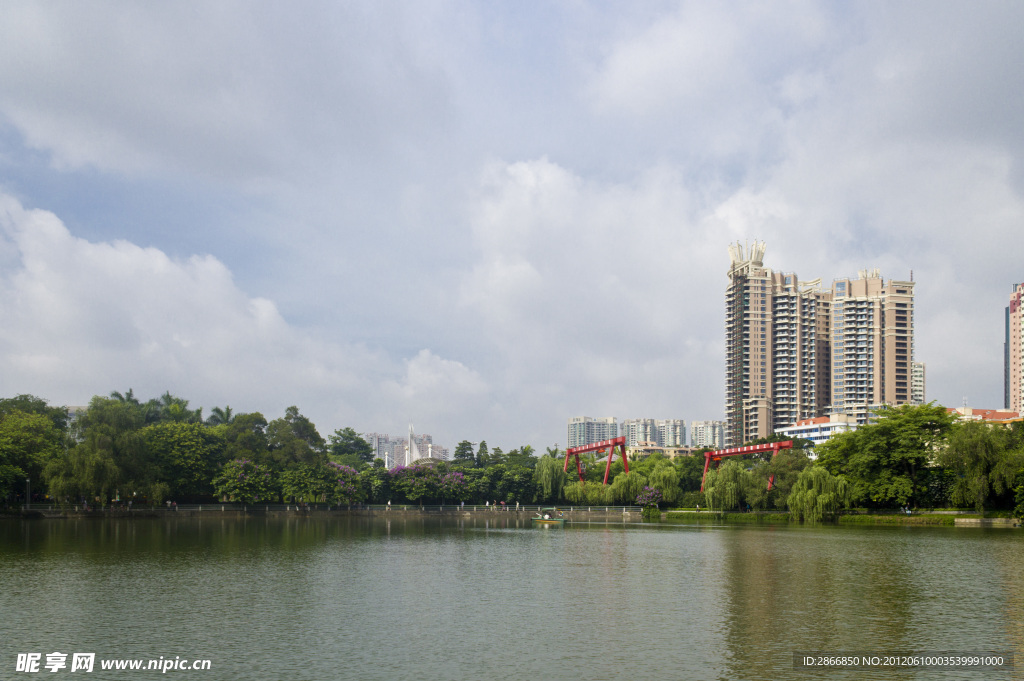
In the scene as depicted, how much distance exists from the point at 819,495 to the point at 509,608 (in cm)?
4509

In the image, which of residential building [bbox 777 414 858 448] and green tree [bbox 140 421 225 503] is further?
residential building [bbox 777 414 858 448]

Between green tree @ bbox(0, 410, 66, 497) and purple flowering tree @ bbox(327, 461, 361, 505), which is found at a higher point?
green tree @ bbox(0, 410, 66, 497)

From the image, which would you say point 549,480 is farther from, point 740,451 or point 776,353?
point 776,353

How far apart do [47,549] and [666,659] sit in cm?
3131

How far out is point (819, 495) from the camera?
60031 mm

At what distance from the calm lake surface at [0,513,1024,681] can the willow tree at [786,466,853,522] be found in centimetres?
2028

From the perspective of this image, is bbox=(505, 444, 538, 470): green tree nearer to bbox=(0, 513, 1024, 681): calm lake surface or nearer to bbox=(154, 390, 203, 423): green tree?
bbox=(154, 390, 203, 423): green tree

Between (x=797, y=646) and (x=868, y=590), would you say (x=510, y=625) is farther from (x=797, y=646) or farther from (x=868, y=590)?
(x=868, y=590)

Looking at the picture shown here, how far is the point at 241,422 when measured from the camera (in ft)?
285

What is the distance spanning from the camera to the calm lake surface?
1578 centimetres

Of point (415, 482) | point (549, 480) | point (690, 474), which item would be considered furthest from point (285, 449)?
point (690, 474)

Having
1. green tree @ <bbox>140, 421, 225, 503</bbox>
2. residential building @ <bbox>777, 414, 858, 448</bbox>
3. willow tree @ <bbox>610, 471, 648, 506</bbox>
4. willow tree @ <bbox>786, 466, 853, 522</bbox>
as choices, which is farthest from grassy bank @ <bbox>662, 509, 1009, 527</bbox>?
residential building @ <bbox>777, 414, 858, 448</bbox>

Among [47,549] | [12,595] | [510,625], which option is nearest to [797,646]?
[510,625]

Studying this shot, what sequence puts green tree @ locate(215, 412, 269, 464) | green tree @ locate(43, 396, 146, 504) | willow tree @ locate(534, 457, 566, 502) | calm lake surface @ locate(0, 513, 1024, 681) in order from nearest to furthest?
calm lake surface @ locate(0, 513, 1024, 681) → green tree @ locate(43, 396, 146, 504) → green tree @ locate(215, 412, 269, 464) → willow tree @ locate(534, 457, 566, 502)
